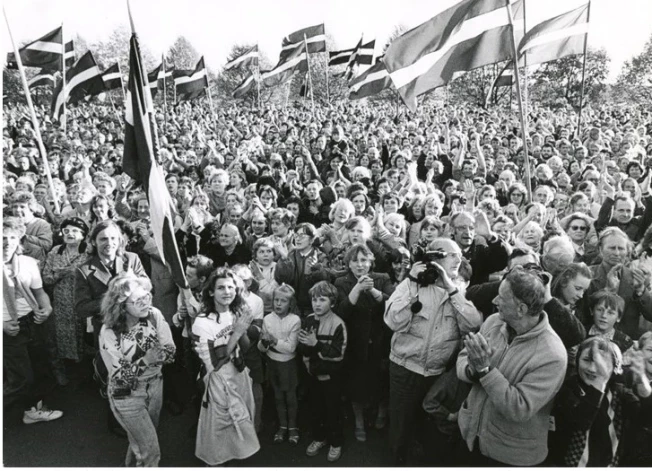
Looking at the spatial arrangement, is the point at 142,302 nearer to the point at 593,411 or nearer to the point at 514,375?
the point at 514,375

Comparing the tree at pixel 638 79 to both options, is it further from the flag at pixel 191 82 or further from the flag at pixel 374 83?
the flag at pixel 191 82

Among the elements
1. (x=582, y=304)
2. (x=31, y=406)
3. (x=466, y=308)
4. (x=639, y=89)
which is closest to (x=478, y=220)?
(x=582, y=304)

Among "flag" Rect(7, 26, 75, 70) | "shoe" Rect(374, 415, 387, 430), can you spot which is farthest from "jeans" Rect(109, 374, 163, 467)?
"flag" Rect(7, 26, 75, 70)

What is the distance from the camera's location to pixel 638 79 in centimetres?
3341

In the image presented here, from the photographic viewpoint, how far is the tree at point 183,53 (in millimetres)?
58094

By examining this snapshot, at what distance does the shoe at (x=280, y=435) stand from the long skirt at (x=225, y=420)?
49 cm

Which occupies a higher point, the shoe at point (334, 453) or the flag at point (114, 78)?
the flag at point (114, 78)

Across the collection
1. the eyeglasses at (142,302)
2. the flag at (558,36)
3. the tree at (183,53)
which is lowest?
the eyeglasses at (142,302)

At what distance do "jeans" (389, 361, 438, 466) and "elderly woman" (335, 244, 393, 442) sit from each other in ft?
1.49

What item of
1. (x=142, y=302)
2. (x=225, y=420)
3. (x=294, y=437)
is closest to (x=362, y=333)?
(x=294, y=437)

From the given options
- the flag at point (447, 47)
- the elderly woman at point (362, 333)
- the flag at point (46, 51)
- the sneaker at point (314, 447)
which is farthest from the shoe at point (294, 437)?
the flag at point (46, 51)

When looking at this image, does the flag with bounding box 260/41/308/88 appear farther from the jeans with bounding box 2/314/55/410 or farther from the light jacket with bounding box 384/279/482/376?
the light jacket with bounding box 384/279/482/376

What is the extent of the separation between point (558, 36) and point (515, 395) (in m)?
6.90

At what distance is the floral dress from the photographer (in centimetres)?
453
